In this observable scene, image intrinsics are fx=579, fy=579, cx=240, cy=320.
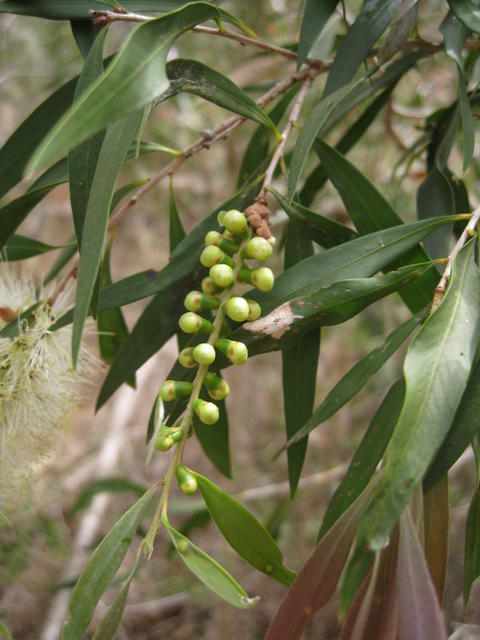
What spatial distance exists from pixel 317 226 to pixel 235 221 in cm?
15

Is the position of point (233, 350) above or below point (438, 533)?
above

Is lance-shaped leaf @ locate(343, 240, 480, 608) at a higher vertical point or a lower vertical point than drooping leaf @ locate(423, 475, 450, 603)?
higher

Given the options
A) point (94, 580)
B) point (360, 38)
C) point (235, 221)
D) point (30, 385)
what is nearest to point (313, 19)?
point (360, 38)

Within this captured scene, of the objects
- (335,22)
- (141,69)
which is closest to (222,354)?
(141,69)

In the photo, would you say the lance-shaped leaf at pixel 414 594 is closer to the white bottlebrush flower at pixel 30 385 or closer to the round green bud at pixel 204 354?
the round green bud at pixel 204 354

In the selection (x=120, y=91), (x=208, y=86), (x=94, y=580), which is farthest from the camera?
(x=208, y=86)

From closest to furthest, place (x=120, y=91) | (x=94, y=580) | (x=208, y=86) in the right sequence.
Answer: (x=120, y=91)
(x=94, y=580)
(x=208, y=86)

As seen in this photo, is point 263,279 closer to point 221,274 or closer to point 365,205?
point 221,274

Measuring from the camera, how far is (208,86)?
1.94ft

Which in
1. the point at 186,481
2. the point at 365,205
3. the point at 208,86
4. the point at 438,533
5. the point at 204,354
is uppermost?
the point at 208,86

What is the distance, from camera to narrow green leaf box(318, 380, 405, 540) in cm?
55

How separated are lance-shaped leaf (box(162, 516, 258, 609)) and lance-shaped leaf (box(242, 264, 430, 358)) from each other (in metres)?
0.14

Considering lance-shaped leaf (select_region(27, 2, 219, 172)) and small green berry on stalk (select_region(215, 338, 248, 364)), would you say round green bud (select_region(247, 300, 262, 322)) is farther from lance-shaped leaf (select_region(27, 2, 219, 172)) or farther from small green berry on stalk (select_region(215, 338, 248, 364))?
lance-shaped leaf (select_region(27, 2, 219, 172))

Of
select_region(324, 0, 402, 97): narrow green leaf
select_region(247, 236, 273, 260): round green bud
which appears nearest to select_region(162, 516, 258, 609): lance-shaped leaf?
select_region(247, 236, 273, 260): round green bud
